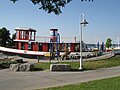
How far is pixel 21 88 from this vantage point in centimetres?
1302

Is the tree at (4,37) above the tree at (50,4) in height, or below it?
above

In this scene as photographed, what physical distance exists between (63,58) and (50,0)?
27.3 metres

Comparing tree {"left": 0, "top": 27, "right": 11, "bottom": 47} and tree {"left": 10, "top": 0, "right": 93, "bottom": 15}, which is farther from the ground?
tree {"left": 0, "top": 27, "right": 11, "bottom": 47}

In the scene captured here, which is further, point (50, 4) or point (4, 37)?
point (4, 37)

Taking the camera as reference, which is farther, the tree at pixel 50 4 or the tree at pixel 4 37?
the tree at pixel 4 37

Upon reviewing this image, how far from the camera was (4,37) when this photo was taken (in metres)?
61.8

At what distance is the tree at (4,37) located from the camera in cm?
6166

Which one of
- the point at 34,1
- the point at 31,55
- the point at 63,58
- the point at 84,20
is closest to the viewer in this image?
the point at 34,1

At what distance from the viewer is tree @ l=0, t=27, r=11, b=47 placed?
61.7 metres

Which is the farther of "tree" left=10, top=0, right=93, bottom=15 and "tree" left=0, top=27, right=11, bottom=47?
"tree" left=0, top=27, right=11, bottom=47

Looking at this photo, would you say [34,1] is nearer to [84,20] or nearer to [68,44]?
[84,20]

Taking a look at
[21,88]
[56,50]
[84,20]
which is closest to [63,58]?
[56,50]

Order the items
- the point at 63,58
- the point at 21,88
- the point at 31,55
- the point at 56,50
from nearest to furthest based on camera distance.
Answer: the point at 21,88
the point at 63,58
the point at 56,50
the point at 31,55

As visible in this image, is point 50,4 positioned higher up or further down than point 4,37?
further down
